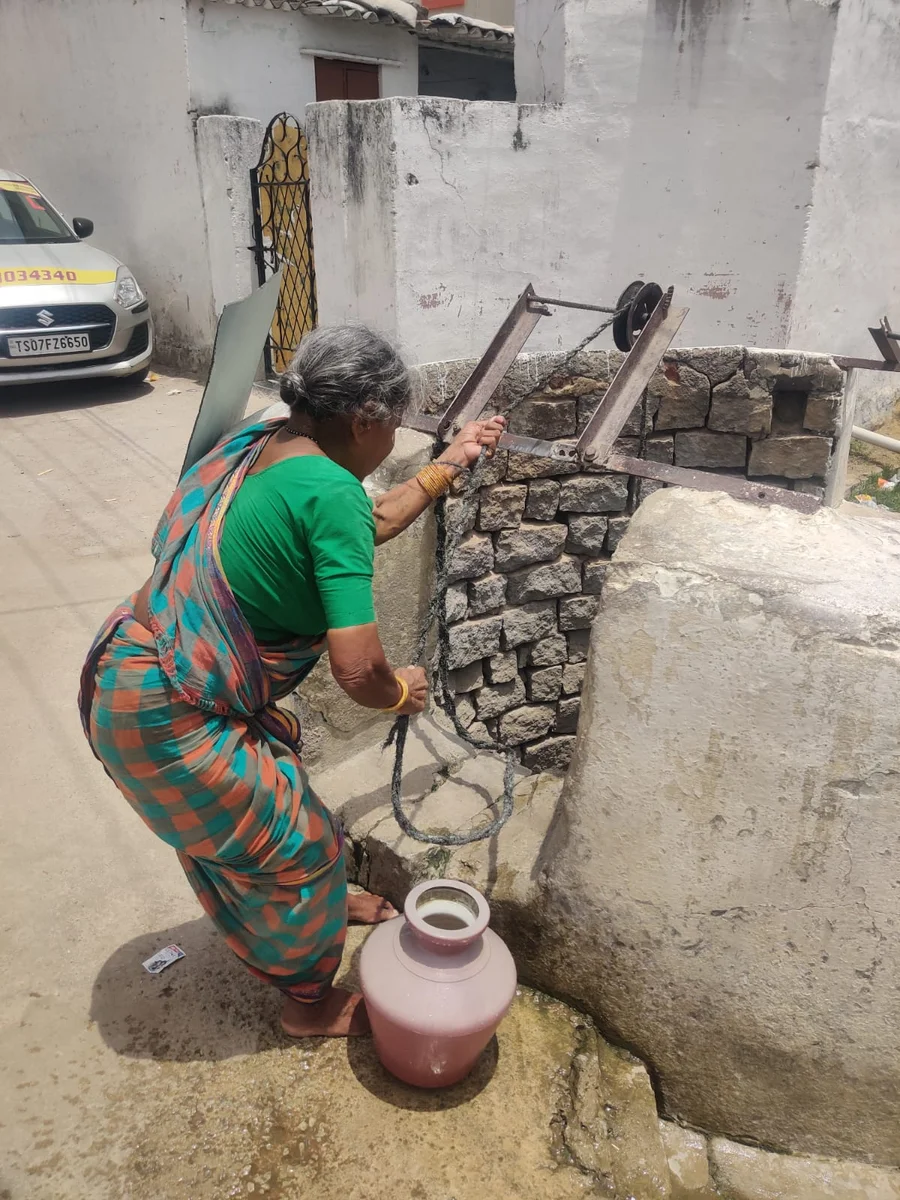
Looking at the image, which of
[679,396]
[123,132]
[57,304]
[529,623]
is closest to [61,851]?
[529,623]

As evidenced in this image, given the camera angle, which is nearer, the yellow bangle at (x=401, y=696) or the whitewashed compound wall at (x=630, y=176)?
the yellow bangle at (x=401, y=696)

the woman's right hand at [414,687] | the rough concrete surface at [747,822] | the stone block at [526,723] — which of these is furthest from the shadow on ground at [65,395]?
the rough concrete surface at [747,822]

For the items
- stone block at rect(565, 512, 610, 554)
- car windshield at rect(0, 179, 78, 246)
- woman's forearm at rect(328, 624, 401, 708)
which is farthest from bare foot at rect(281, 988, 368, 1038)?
car windshield at rect(0, 179, 78, 246)

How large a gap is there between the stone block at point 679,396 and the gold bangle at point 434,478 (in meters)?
2.08

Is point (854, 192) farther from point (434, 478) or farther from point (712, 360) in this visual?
point (434, 478)

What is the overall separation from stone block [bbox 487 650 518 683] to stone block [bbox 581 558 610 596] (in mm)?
485

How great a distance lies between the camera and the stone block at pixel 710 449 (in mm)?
4117

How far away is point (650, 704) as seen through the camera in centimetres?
184

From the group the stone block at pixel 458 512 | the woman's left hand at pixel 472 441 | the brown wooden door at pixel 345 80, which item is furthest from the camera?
the brown wooden door at pixel 345 80

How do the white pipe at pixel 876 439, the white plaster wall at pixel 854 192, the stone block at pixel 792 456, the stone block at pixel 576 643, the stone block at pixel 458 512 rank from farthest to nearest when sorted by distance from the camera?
the white pipe at pixel 876 439 < the white plaster wall at pixel 854 192 < the stone block at pixel 576 643 < the stone block at pixel 792 456 < the stone block at pixel 458 512

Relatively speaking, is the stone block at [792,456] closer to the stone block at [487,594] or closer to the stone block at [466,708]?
the stone block at [487,594]

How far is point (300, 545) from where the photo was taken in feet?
5.34

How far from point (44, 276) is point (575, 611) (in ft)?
16.8

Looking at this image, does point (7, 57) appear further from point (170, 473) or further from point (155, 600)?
point (155, 600)
